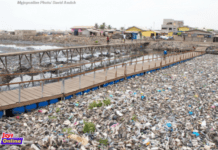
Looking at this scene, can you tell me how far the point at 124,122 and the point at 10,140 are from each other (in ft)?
16.7

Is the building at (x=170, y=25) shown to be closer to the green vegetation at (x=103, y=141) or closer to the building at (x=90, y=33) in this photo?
the building at (x=90, y=33)

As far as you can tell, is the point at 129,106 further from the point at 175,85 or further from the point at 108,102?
the point at 175,85

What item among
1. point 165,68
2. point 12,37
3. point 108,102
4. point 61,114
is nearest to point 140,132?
point 108,102

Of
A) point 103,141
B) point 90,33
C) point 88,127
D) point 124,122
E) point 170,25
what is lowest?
point 103,141

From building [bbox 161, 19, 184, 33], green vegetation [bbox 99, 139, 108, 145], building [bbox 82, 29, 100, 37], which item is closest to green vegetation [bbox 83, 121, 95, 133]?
green vegetation [bbox 99, 139, 108, 145]

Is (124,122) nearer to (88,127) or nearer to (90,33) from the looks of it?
(88,127)

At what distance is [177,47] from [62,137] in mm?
51093

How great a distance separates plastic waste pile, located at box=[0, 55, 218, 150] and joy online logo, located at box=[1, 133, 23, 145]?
0.19 m

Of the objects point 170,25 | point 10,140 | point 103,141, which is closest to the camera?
point 10,140

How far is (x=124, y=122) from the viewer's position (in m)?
8.51

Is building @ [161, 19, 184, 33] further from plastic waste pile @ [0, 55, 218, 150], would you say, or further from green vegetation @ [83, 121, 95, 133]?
green vegetation @ [83, 121, 95, 133]

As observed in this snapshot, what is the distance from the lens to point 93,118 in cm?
880

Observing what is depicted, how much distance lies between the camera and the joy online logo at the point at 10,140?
646cm

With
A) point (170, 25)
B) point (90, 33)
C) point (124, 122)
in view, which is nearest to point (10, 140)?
point (124, 122)
